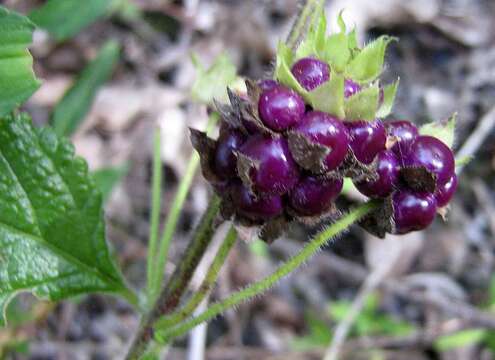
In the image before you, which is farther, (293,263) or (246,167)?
(293,263)

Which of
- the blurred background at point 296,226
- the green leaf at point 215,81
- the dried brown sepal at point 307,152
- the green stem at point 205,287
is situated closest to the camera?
the dried brown sepal at point 307,152

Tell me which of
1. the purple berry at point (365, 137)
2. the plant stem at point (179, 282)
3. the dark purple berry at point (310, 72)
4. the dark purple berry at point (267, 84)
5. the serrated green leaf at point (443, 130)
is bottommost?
the plant stem at point (179, 282)

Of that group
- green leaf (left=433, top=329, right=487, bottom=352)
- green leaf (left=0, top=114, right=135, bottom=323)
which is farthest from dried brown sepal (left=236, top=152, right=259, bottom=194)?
green leaf (left=433, top=329, right=487, bottom=352)

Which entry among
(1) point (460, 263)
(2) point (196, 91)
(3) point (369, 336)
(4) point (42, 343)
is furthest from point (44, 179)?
(1) point (460, 263)

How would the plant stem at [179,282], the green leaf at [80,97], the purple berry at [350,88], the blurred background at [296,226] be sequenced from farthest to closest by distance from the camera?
the blurred background at [296,226] → the green leaf at [80,97] → the plant stem at [179,282] → the purple berry at [350,88]

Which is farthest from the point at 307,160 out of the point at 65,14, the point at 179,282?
the point at 65,14

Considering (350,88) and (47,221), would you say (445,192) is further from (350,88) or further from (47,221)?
(47,221)

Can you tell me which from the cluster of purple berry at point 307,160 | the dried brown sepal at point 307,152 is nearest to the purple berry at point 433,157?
the cluster of purple berry at point 307,160

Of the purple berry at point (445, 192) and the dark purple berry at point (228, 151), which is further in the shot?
the purple berry at point (445, 192)

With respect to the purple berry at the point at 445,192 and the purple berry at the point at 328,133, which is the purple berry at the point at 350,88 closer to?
the purple berry at the point at 328,133
